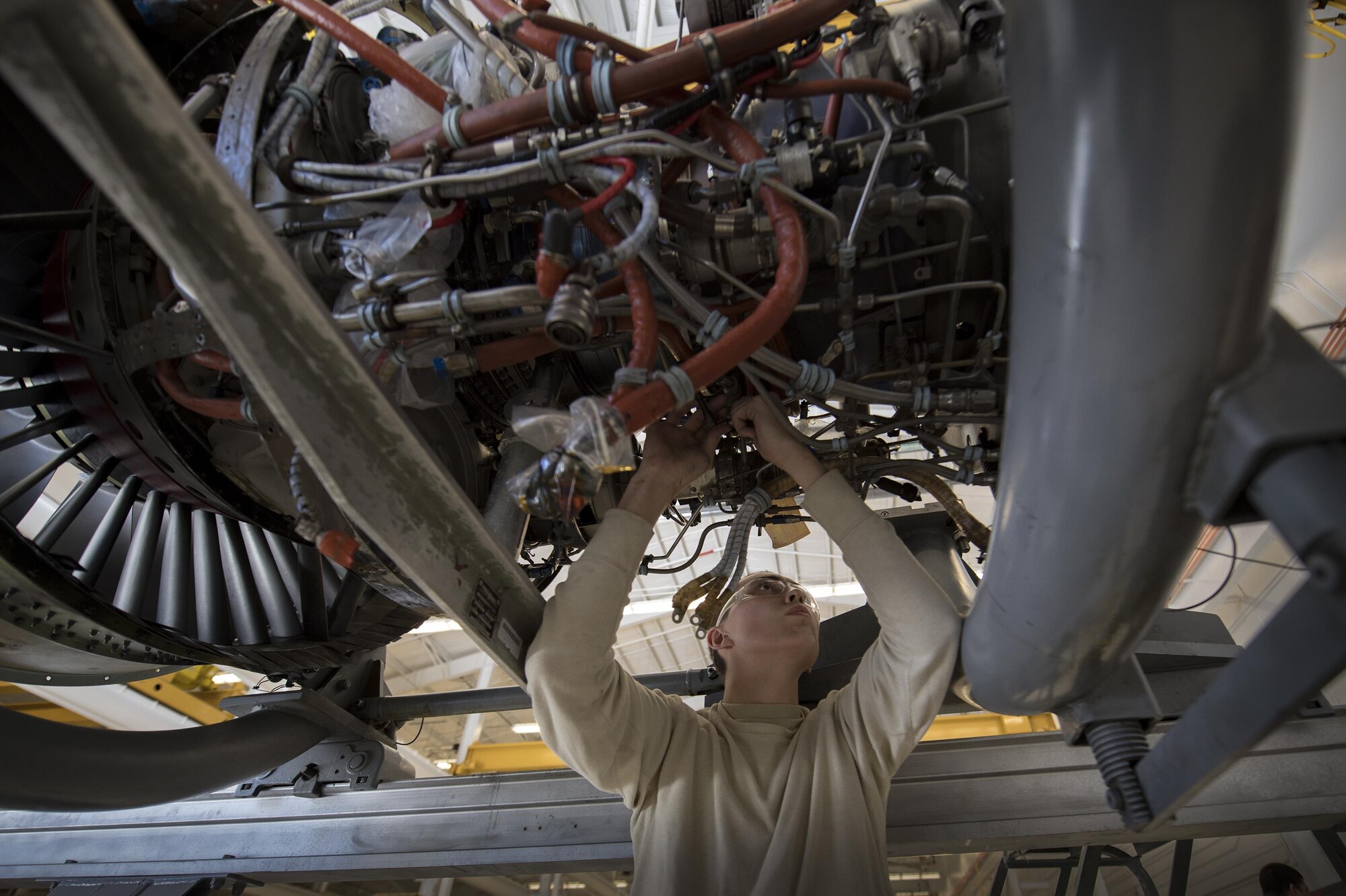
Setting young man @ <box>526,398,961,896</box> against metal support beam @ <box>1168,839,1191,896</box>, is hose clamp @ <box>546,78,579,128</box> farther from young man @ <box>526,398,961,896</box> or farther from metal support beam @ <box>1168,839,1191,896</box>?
metal support beam @ <box>1168,839,1191,896</box>

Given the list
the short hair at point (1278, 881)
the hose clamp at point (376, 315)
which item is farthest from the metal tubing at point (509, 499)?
the short hair at point (1278, 881)

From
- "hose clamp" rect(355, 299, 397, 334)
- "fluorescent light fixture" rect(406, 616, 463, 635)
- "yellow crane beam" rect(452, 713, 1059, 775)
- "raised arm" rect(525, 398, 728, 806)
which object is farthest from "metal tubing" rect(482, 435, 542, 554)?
"fluorescent light fixture" rect(406, 616, 463, 635)

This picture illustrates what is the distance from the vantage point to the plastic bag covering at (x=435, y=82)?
98 centimetres

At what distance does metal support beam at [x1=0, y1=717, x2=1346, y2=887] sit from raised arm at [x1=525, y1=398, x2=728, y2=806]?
1.61 feet

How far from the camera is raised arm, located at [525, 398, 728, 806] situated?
1037 millimetres

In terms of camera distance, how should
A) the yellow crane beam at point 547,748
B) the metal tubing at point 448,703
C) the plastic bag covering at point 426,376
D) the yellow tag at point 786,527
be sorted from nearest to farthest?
the plastic bag covering at point 426,376
the yellow tag at point 786,527
the metal tubing at point 448,703
the yellow crane beam at point 547,748

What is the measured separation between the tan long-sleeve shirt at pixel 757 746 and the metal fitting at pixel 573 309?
409 mm

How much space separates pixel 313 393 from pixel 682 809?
33.5 inches

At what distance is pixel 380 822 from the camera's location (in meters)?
1.66

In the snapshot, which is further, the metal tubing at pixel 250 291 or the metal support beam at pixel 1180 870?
the metal support beam at pixel 1180 870

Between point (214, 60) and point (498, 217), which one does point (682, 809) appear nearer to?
point (498, 217)

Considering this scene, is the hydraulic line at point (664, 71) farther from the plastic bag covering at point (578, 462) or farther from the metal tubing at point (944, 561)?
the metal tubing at point (944, 561)

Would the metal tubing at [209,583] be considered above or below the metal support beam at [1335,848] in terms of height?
above

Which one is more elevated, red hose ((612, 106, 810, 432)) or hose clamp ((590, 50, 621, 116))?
hose clamp ((590, 50, 621, 116))
